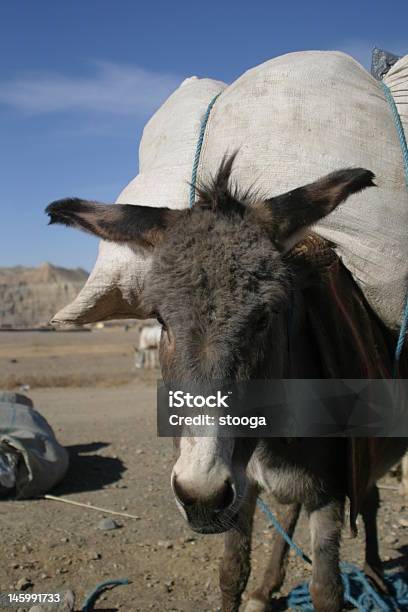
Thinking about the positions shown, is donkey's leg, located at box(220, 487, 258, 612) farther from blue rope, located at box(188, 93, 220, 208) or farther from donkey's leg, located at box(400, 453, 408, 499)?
donkey's leg, located at box(400, 453, 408, 499)

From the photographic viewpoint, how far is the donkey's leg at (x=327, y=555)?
294 centimetres

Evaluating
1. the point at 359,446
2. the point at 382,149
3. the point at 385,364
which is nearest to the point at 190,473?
the point at 359,446

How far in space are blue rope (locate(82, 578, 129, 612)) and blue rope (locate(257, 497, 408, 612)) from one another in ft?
3.68

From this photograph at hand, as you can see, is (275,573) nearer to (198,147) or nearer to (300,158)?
(300,158)

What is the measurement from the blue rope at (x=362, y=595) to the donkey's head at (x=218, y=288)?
1892 mm

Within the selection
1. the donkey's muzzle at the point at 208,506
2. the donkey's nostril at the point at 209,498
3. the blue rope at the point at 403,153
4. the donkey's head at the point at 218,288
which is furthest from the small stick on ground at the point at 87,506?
the donkey's nostril at the point at 209,498

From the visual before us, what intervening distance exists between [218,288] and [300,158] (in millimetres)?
1574

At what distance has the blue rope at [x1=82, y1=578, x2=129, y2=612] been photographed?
395cm

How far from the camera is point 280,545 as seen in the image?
4238 millimetres

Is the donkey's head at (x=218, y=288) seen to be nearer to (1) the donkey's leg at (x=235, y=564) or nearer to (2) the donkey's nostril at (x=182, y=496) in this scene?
(2) the donkey's nostril at (x=182, y=496)

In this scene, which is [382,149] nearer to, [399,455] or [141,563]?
[399,455]

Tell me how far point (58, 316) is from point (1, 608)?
180cm

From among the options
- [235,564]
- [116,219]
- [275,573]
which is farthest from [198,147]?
[275,573]

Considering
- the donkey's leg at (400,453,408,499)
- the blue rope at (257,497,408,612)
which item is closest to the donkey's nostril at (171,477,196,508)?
the blue rope at (257,497,408,612)
